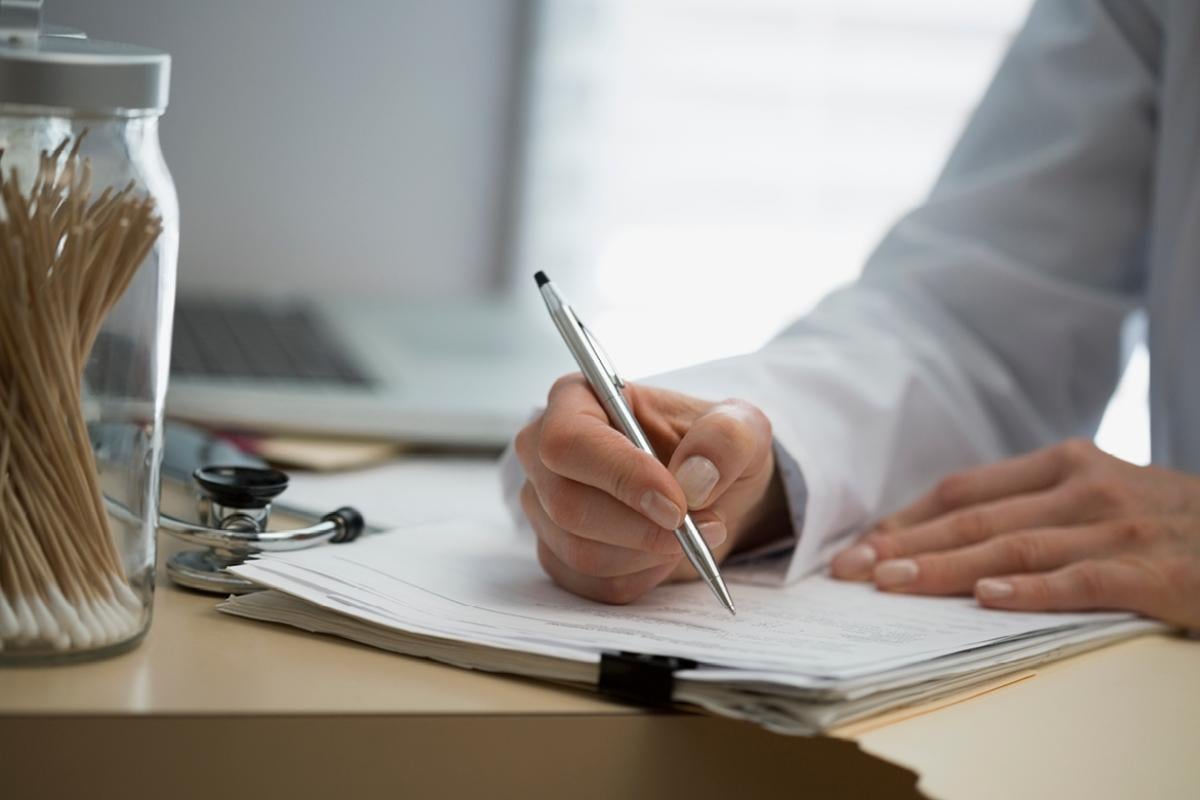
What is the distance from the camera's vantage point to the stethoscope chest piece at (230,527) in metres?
0.63

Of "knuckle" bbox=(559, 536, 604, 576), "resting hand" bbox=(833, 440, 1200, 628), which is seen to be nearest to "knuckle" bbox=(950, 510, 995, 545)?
"resting hand" bbox=(833, 440, 1200, 628)

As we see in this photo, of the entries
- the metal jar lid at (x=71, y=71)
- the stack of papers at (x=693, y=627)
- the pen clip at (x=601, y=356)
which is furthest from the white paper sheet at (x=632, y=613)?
the metal jar lid at (x=71, y=71)

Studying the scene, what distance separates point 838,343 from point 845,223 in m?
1.23

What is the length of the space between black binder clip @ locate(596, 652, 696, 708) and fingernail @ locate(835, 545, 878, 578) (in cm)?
23

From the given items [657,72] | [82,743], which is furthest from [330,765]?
[657,72]

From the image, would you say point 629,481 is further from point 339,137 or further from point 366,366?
point 339,137

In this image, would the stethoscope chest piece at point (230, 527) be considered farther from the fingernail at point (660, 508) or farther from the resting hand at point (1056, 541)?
the resting hand at point (1056, 541)

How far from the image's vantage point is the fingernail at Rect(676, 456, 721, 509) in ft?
1.98

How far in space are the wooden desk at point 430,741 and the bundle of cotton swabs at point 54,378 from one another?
0.11 ft

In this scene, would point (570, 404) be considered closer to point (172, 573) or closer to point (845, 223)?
point (172, 573)

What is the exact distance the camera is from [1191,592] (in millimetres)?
693

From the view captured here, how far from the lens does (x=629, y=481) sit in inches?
22.8

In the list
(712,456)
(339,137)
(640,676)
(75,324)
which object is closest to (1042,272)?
(712,456)

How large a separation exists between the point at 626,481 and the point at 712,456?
56mm
